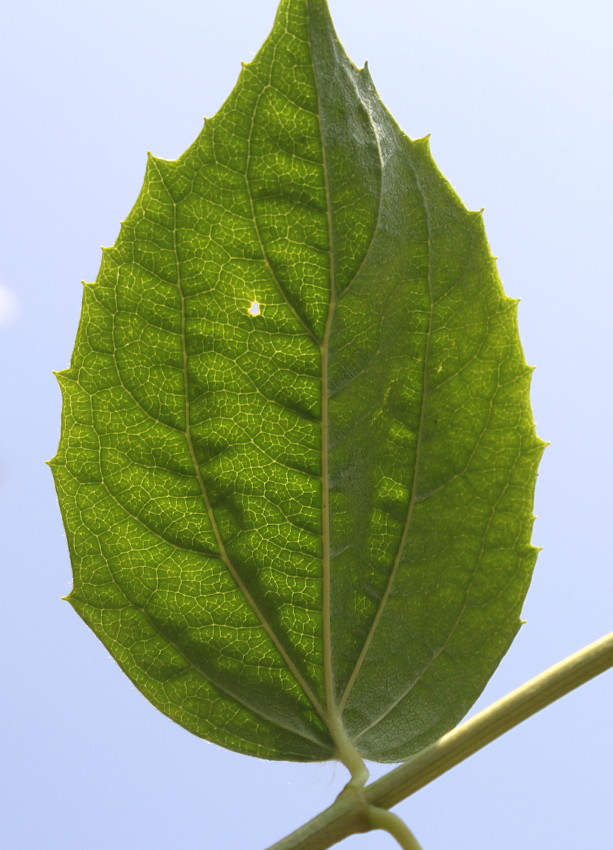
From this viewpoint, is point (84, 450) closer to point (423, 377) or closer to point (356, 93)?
point (423, 377)

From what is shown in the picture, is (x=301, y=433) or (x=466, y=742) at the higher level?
(x=301, y=433)

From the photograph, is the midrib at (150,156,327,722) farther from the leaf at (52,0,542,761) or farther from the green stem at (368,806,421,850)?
the green stem at (368,806,421,850)

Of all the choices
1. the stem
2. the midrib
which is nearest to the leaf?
the midrib

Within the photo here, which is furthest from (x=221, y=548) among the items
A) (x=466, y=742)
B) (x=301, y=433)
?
(x=466, y=742)

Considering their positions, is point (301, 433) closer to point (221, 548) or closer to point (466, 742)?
point (221, 548)

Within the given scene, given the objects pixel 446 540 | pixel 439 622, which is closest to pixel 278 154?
pixel 446 540

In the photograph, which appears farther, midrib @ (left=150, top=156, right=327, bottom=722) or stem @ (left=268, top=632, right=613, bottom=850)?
midrib @ (left=150, top=156, right=327, bottom=722)
